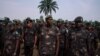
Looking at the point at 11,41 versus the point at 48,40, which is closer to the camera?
the point at 48,40

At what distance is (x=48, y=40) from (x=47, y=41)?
0.13ft

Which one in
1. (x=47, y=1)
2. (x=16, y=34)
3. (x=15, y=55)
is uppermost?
(x=47, y=1)

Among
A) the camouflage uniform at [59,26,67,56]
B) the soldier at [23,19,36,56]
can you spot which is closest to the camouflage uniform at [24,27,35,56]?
the soldier at [23,19,36,56]

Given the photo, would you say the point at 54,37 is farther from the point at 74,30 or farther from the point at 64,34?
the point at 64,34

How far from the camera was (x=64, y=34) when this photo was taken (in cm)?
1241

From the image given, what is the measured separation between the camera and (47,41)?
8914mm

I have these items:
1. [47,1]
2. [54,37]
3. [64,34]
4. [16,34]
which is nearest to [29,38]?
[64,34]

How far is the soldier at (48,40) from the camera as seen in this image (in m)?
8.90

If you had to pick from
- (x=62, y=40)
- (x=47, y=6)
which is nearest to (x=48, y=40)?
(x=62, y=40)

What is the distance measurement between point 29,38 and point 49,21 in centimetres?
358

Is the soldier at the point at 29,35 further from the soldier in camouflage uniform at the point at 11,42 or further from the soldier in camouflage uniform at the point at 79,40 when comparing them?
the soldier in camouflage uniform at the point at 79,40

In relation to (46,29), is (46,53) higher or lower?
lower

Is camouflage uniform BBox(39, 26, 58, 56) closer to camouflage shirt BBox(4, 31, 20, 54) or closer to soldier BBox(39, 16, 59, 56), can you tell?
soldier BBox(39, 16, 59, 56)

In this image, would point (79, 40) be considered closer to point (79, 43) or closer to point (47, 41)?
point (79, 43)
